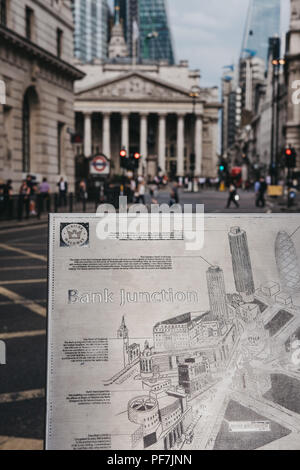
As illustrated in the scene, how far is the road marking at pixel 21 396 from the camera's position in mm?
4551

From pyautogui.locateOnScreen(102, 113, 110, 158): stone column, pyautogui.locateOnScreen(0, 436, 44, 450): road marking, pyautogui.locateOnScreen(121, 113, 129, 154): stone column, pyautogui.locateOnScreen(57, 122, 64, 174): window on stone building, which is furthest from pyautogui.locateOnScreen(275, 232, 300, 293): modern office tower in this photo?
pyautogui.locateOnScreen(102, 113, 110, 158): stone column

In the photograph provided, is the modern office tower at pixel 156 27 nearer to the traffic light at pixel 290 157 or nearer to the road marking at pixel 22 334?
the traffic light at pixel 290 157

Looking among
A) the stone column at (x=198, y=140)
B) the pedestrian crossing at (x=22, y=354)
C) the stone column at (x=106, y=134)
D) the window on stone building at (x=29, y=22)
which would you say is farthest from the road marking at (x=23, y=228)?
the stone column at (x=198, y=140)

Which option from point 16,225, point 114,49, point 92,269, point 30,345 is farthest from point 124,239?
point 114,49

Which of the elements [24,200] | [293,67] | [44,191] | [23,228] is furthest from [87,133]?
[23,228]

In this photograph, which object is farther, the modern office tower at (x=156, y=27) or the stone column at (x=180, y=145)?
the modern office tower at (x=156, y=27)

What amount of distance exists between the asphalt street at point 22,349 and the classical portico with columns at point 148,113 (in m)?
84.4

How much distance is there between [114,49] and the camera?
587ft

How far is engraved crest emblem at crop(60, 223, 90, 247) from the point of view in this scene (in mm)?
2783

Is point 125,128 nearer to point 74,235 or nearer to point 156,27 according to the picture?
point 156,27

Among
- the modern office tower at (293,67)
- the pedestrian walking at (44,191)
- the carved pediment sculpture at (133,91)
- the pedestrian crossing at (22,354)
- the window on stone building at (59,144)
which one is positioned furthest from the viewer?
the carved pediment sculpture at (133,91)

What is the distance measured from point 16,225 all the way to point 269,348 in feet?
55.3

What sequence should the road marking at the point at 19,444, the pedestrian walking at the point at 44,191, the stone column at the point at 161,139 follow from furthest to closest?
the stone column at the point at 161,139 → the pedestrian walking at the point at 44,191 → the road marking at the point at 19,444
